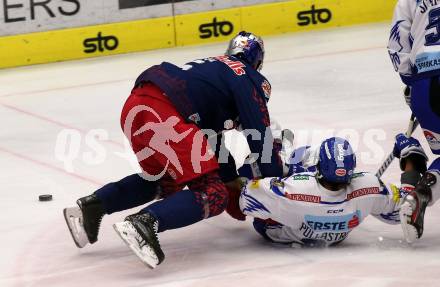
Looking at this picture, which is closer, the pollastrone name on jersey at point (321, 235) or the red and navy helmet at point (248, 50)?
the pollastrone name on jersey at point (321, 235)

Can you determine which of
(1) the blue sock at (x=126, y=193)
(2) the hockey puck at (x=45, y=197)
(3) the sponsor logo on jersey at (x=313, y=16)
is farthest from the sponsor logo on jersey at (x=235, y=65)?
(3) the sponsor logo on jersey at (x=313, y=16)

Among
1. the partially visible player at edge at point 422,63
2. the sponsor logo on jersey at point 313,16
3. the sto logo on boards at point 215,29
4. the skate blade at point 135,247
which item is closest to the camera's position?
the skate blade at point 135,247

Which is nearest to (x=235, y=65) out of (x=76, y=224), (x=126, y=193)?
(x=126, y=193)

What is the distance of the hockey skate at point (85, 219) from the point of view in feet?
17.1

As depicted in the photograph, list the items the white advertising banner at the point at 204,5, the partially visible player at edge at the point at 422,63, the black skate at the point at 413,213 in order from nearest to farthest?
the black skate at the point at 413,213 < the partially visible player at edge at the point at 422,63 < the white advertising banner at the point at 204,5

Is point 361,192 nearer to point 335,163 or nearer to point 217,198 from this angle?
point 335,163

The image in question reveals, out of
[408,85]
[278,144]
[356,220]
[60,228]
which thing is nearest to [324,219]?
[356,220]

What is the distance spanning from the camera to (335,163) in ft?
15.8

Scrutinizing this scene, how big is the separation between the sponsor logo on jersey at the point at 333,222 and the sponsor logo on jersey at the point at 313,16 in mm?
5839

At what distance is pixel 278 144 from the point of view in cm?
538

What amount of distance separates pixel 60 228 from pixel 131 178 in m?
0.57

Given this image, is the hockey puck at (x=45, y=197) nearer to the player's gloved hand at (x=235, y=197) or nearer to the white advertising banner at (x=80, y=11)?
the player's gloved hand at (x=235, y=197)

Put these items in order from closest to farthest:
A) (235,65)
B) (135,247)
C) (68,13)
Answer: (135,247) → (235,65) → (68,13)

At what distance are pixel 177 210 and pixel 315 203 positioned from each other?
1.93 feet
